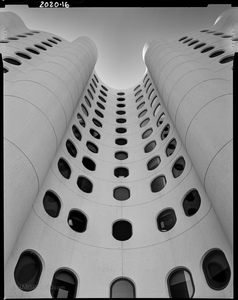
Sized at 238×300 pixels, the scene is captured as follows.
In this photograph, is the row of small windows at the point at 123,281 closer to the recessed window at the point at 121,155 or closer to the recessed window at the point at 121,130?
the recessed window at the point at 121,155

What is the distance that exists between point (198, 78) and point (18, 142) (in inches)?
372

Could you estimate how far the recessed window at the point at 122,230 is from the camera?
1162 centimetres

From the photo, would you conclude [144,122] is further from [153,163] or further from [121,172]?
[121,172]

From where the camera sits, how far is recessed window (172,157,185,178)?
13.4 metres

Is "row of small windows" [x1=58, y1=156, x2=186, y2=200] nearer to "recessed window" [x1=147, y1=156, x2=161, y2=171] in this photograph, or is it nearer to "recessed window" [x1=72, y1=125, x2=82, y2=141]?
"recessed window" [x1=147, y1=156, x2=161, y2=171]

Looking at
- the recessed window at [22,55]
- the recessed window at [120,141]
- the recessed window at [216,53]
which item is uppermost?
the recessed window at [22,55]

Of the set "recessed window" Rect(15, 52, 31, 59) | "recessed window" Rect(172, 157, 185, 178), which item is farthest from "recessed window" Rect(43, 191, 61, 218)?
"recessed window" Rect(15, 52, 31, 59)

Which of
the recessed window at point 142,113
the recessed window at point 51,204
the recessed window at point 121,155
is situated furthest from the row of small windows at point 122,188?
the recessed window at point 142,113

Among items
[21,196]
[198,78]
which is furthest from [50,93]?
[198,78]

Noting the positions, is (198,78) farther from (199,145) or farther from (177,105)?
(199,145)

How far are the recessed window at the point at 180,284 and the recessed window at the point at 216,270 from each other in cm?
65

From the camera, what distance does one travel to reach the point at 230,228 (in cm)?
781

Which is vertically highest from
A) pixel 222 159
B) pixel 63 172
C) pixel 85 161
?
pixel 85 161

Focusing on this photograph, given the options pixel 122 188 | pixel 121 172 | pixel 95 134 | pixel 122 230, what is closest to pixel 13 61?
pixel 95 134
